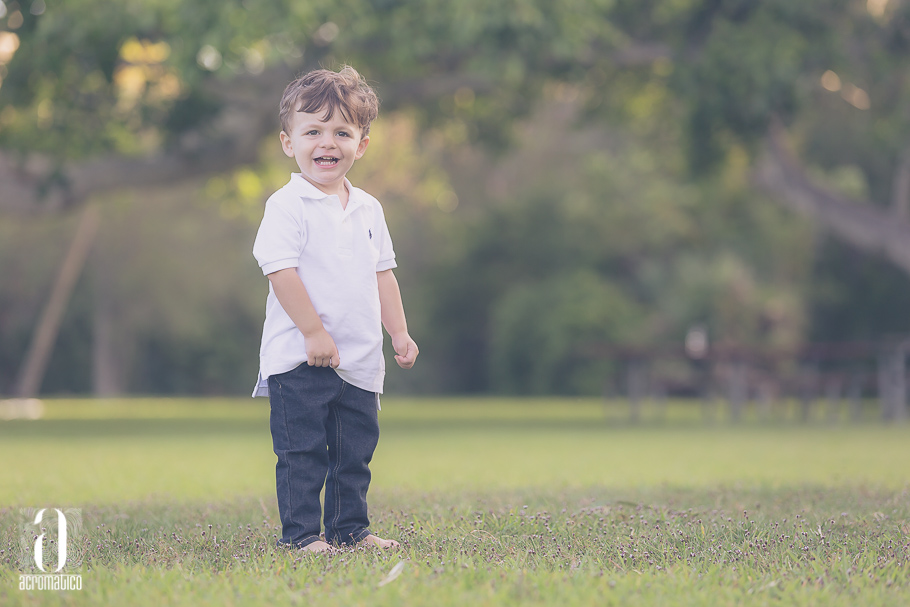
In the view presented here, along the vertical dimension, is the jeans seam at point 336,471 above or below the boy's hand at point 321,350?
below

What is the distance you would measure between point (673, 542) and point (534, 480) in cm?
310

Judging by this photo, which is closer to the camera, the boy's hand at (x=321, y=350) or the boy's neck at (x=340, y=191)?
the boy's hand at (x=321, y=350)

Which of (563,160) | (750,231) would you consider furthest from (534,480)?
(563,160)

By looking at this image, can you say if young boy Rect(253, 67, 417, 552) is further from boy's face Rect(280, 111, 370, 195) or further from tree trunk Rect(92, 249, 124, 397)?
tree trunk Rect(92, 249, 124, 397)

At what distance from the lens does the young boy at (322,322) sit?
3801 millimetres

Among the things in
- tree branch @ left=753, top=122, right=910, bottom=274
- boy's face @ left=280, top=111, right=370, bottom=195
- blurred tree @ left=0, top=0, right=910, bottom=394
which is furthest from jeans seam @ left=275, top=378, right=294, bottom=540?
tree branch @ left=753, top=122, right=910, bottom=274

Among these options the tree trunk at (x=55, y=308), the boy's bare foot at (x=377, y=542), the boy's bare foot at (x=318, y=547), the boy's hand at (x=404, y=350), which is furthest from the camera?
the tree trunk at (x=55, y=308)

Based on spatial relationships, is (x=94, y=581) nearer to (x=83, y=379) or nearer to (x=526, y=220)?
(x=526, y=220)

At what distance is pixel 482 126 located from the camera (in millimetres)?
18359

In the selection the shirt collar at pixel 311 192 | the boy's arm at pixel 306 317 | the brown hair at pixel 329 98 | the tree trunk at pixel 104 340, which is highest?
the brown hair at pixel 329 98

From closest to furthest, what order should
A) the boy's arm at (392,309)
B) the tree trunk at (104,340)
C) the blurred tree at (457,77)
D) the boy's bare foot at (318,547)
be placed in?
the boy's bare foot at (318,547)
the boy's arm at (392,309)
the blurred tree at (457,77)
the tree trunk at (104,340)

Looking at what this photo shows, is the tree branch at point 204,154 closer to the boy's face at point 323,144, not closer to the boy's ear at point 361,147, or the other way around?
the boy's ear at point 361,147

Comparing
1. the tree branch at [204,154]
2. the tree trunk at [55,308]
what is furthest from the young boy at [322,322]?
the tree trunk at [55,308]

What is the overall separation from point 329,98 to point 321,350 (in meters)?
0.92
